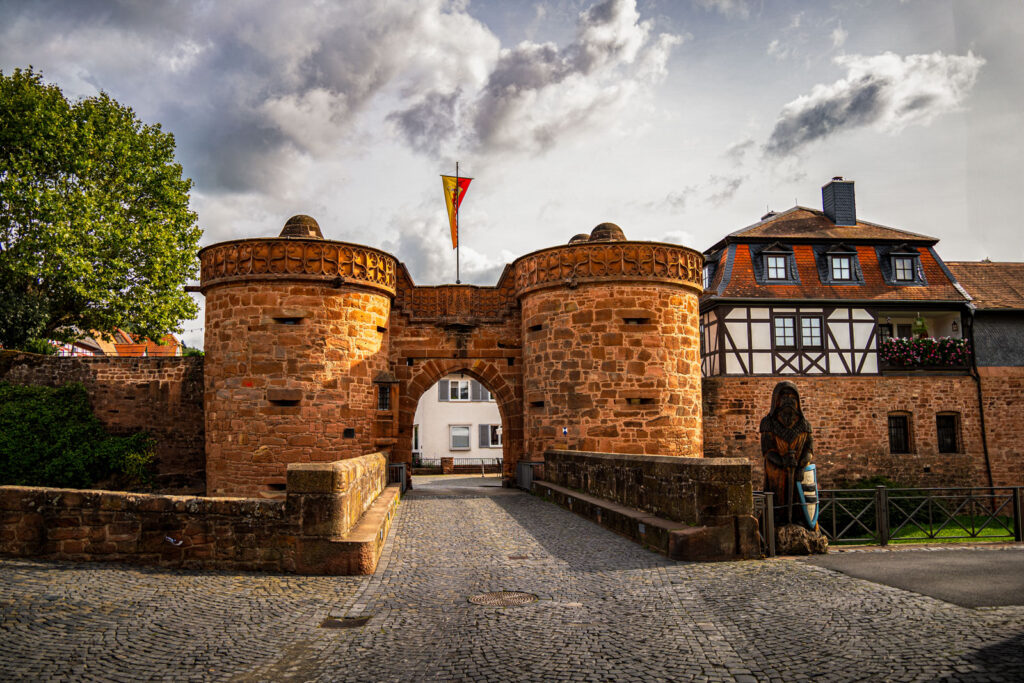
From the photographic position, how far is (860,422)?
22.6m

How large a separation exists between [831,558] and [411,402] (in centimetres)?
1300

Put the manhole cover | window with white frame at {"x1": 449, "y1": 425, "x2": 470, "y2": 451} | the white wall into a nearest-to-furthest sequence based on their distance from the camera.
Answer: the manhole cover, the white wall, window with white frame at {"x1": 449, "y1": 425, "x2": 470, "y2": 451}

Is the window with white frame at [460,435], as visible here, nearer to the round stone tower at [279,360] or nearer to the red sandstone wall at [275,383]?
the round stone tower at [279,360]

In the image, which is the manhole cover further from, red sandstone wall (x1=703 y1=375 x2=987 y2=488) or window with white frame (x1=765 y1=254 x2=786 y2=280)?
window with white frame (x1=765 y1=254 x2=786 y2=280)

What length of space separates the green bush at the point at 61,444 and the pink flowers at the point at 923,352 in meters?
21.9

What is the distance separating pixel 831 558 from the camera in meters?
7.82

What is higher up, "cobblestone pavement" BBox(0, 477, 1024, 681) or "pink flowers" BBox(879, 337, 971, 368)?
"pink flowers" BBox(879, 337, 971, 368)

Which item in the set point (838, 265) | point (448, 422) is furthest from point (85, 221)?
point (838, 265)

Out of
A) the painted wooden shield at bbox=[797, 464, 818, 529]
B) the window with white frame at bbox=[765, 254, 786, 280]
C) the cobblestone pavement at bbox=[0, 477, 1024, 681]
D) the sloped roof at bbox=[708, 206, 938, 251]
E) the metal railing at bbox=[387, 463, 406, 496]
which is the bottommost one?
the cobblestone pavement at bbox=[0, 477, 1024, 681]

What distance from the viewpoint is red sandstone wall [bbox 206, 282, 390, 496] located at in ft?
52.0

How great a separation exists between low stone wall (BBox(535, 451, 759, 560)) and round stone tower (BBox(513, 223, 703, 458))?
18.8ft

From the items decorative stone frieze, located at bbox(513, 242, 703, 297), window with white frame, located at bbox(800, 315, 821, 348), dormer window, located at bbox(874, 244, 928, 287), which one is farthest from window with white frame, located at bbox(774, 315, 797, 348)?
decorative stone frieze, located at bbox(513, 242, 703, 297)

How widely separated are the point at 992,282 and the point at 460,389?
73.6 feet

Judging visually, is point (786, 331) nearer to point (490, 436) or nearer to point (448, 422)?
point (490, 436)
